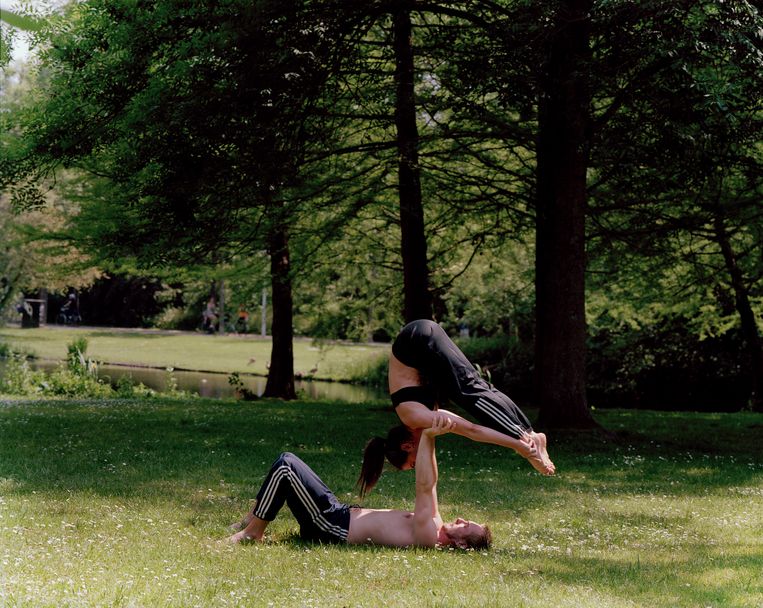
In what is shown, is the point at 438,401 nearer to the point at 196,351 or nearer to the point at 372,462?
the point at 372,462

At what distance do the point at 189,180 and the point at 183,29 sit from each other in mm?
1989

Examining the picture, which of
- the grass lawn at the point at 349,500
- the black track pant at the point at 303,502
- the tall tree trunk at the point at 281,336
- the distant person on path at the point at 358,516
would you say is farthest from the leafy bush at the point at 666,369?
the black track pant at the point at 303,502

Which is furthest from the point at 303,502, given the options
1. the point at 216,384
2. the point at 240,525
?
the point at 216,384

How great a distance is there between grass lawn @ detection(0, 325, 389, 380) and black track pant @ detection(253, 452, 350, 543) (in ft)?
82.0

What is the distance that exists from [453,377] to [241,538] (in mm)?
1966

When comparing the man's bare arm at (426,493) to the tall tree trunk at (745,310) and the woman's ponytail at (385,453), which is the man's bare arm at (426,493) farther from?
the tall tree trunk at (745,310)

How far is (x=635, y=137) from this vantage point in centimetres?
1182

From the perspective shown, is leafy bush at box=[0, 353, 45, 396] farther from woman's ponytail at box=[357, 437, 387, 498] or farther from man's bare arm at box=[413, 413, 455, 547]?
man's bare arm at box=[413, 413, 455, 547]

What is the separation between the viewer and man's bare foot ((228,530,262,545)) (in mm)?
6387

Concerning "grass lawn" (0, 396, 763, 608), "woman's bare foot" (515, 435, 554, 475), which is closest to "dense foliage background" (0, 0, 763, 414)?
"grass lawn" (0, 396, 763, 608)

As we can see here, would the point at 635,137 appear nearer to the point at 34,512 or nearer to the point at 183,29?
the point at 183,29

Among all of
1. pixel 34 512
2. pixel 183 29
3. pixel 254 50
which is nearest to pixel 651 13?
pixel 254 50

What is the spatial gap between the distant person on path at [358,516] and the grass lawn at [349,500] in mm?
191

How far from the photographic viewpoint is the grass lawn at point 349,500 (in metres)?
5.14
